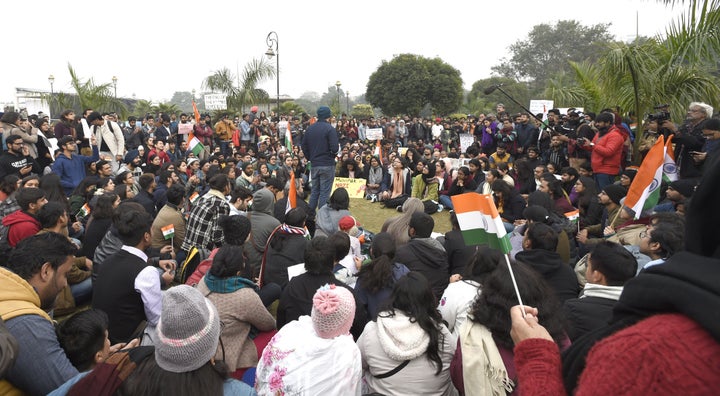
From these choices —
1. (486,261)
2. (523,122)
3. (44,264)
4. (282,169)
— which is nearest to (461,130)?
(523,122)

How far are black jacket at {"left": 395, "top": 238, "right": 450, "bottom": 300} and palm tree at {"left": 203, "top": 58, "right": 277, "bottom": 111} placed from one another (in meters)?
19.1

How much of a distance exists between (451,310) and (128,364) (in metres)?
2.16

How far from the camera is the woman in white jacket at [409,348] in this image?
2766mm

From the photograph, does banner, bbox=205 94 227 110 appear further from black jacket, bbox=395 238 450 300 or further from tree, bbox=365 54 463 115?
tree, bbox=365 54 463 115

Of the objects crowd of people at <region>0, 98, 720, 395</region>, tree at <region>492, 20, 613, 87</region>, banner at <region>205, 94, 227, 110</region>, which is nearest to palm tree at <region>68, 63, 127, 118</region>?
banner at <region>205, 94, 227, 110</region>

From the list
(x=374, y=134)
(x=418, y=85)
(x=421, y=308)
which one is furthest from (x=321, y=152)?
(x=418, y=85)

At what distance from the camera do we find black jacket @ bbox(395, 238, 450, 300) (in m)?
4.51

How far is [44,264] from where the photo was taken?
2.92m

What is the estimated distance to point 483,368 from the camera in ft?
8.00

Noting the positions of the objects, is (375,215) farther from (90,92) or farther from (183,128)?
(90,92)

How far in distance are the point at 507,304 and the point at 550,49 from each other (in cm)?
6430

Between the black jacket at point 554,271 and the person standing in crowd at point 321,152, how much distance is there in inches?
194

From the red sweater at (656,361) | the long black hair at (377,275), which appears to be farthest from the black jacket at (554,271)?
the red sweater at (656,361)

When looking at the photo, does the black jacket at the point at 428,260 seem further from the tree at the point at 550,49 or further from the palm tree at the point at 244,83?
the tree at the point at 550,49
